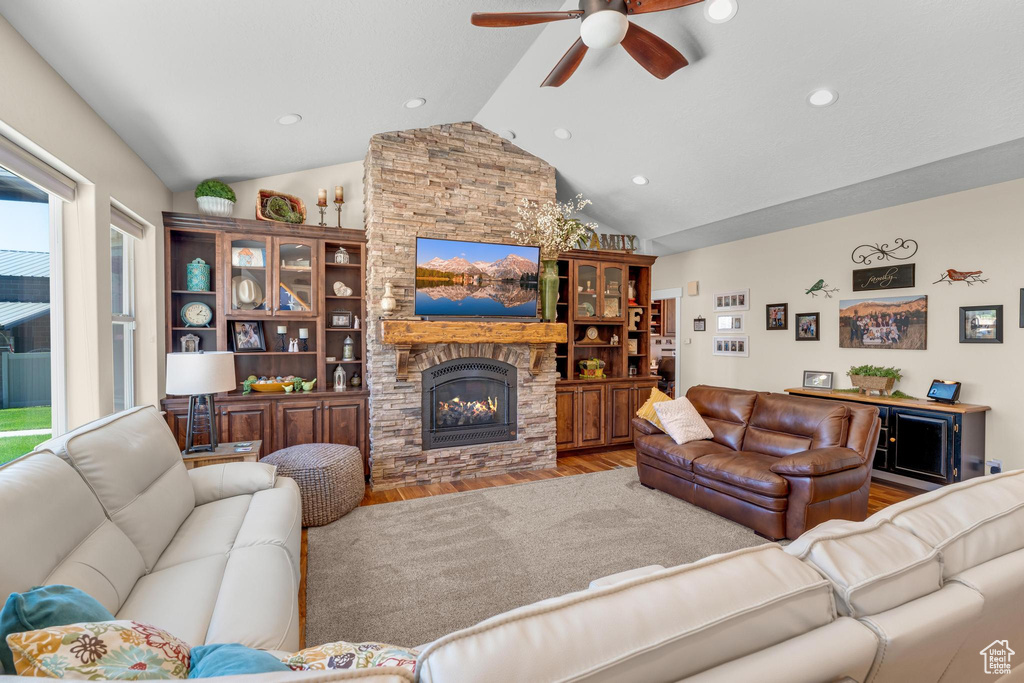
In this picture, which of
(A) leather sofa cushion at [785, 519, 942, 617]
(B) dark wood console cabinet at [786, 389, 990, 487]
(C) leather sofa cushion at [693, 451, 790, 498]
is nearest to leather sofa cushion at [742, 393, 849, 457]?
(C) leather sofa cushion at [693, 451, 790, 498]

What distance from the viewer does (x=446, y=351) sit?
4395mm

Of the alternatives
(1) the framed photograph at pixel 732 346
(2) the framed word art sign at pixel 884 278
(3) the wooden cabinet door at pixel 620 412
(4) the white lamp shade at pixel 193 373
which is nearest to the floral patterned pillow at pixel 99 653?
(4) the white lamp shade at pixel 193 373

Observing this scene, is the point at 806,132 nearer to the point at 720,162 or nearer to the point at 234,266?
the point at 720,162

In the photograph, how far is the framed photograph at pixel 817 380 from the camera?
4.95 meters

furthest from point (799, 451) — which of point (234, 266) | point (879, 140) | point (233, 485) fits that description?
point (234, 266)

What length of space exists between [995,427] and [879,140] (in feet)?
8.17

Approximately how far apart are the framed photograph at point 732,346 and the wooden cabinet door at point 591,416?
6.45 feet

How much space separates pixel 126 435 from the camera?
204 centimetres

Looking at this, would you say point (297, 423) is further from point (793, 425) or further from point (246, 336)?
point (793, 425)

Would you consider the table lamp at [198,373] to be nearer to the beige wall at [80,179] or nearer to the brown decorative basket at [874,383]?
the beige wall at [80,179]

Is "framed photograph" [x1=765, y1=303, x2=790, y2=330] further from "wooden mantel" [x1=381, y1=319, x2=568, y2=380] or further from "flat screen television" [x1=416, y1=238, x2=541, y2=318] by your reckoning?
"flat screen television" [x1=416, y1=238, x2=541, y2=318]

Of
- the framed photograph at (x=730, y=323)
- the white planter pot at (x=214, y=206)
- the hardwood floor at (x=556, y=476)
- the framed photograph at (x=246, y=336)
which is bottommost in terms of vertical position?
the hardwood floor at (x=556, y=476)

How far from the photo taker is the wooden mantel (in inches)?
158

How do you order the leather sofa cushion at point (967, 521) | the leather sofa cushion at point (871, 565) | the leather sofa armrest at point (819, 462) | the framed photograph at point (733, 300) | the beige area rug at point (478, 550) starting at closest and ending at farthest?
1. the leather sofa cushion at point (871, 565)
2. the leather sofa cushion at point (967, 521)
3. the beige area rug at point (478, 550)
4. the leather sofa armrest at point (819, 462)
5. the framed photograph at point (733, 300)
